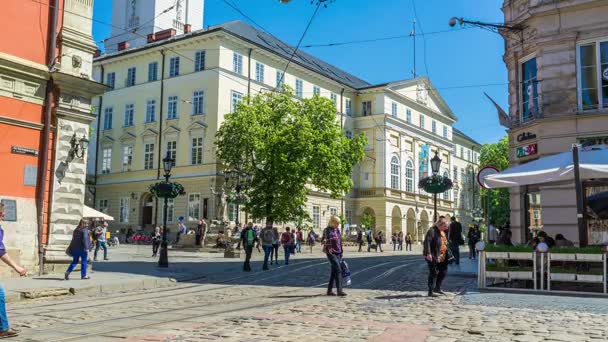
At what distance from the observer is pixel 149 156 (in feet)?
160

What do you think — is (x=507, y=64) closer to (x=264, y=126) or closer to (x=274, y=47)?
(x=264, y=126)

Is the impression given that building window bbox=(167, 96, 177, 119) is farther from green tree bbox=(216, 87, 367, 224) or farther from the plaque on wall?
the plaque on wall

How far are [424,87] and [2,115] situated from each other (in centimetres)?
5892

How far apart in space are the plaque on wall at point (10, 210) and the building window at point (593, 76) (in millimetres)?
16867

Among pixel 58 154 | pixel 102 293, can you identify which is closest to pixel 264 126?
pixel 58 154

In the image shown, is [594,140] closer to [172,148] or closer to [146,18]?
[172,148]

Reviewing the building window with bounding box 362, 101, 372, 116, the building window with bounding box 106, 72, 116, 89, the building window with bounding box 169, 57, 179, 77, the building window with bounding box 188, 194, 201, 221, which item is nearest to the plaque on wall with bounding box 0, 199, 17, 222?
the building window with bounding box 188, 194, 201, 221

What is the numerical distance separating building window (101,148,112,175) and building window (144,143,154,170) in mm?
4828

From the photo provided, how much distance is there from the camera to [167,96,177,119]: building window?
1881 inches

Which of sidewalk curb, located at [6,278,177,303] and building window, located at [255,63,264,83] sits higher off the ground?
building window, located at [255,63,264,83]

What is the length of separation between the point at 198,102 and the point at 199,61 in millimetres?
3379

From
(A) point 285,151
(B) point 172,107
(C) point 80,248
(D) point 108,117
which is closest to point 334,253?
(C) point 80,248

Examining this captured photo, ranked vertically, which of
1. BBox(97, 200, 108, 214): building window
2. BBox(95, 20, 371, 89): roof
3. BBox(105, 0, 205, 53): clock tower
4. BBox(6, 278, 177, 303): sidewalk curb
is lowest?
BBox(6, 278, 177, 303): sidewalk curb

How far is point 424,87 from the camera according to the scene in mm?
68875
